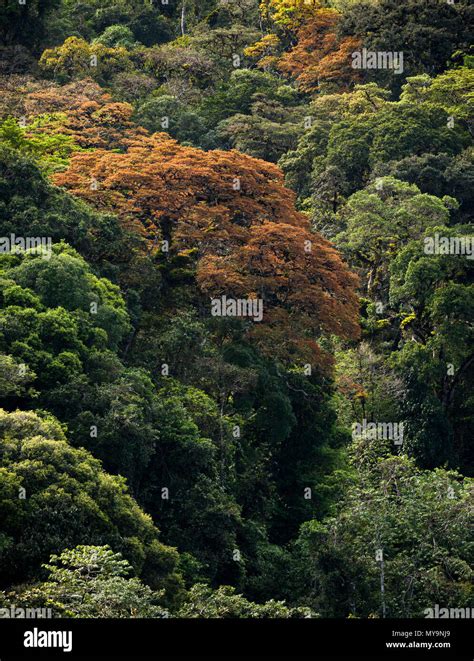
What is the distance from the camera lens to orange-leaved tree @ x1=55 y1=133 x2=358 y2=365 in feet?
96.9

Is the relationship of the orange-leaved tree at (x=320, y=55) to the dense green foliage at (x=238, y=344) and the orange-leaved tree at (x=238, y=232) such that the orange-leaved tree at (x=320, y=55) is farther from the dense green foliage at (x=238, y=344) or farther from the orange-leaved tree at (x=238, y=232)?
the orange-leaved tree at (x=238, y=232)

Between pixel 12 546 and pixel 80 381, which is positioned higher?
pixel 80 381

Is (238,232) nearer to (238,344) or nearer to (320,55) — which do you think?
(238,344)

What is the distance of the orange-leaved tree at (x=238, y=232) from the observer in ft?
96.9

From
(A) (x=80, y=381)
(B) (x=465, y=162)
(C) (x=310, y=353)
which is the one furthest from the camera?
(B) (x=465, y=162)

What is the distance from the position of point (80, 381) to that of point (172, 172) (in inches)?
397

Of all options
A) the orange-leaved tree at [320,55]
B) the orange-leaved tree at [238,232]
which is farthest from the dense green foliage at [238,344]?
the orange-leaved tree at [320,55]

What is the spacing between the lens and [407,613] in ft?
70.4

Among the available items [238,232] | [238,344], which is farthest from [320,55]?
[238,344]

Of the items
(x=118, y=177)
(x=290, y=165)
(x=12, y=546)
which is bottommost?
(x=12, y=546)

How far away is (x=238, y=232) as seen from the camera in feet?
101

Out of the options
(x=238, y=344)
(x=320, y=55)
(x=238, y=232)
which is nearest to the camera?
(x=238, y=344)

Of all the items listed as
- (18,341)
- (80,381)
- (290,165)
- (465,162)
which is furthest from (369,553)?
(290,165)

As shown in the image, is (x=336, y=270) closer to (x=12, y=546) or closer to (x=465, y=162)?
(x=465, y=162)
